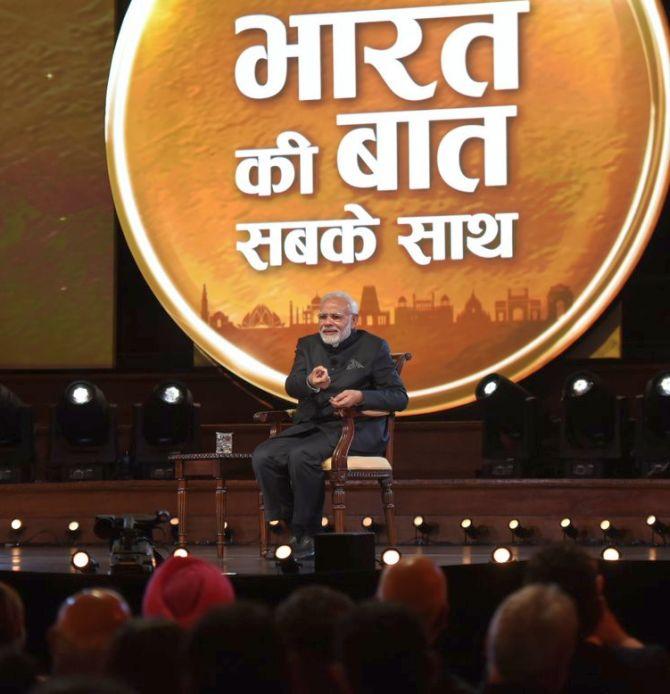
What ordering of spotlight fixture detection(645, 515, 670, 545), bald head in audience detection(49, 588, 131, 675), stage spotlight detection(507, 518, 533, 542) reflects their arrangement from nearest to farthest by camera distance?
bald head in audience detection(49, 588, 131, 675)
spotlight fixture detection(645, 515, 670, 545)
stage spotlight detection(507, 518, 533, 542)

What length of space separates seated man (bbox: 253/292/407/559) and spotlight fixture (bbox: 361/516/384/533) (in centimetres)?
97

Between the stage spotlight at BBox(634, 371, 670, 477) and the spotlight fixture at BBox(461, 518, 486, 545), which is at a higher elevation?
the stage spotlight at BBox(634, 371, 670, 477)

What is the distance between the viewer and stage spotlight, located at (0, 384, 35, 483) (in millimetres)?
6656

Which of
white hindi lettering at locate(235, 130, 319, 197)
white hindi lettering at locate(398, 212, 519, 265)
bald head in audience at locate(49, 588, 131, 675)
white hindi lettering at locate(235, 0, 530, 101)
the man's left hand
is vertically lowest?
bald head in audience at locate(49, 588, 131, 675)

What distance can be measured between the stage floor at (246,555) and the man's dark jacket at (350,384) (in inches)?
18.9

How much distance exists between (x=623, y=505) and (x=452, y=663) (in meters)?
2.95

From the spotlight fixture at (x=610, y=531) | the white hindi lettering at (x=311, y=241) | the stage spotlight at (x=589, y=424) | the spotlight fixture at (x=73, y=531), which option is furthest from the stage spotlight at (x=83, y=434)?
the spotlight fixture at (x=610, y=531)

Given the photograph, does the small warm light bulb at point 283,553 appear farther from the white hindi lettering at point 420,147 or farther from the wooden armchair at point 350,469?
the white hindi lettering at point 420,147

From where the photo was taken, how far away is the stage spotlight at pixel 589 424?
611 cm

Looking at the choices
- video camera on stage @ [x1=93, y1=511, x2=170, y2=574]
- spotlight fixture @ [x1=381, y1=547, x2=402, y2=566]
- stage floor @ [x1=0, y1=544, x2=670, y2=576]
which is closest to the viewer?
video camera on stage @ [x1=93, y1=511, x2=170, y2=574]

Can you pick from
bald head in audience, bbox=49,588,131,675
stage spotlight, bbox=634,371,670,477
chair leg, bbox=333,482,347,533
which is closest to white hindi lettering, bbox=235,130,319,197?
stage spotlight, bbox=634,371,670,477

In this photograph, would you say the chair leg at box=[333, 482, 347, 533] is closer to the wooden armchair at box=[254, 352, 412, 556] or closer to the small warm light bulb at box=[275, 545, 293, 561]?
the wooden armchair at box=[254, 352, 412, 556]

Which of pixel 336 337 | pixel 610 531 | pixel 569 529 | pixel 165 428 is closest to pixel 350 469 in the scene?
pixel 336 337

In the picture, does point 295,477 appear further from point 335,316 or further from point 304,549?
point 335,316
